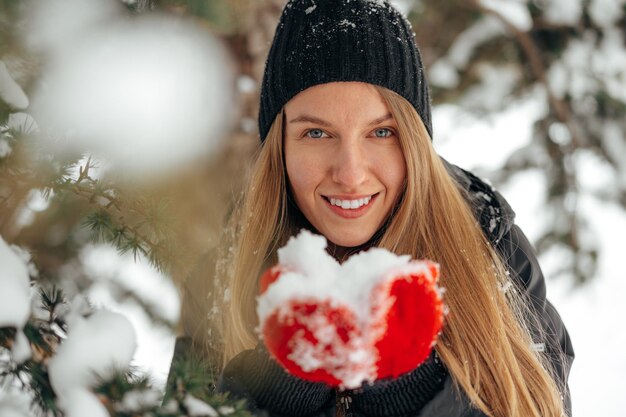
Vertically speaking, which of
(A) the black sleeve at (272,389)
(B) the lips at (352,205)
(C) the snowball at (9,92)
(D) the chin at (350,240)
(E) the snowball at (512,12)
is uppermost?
(E) the snowball at (512,12)

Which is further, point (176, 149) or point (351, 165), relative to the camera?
point (176, 149)

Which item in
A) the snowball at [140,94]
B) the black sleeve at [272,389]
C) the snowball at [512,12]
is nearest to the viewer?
the snowball at [140,94]

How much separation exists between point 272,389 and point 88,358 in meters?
0.70

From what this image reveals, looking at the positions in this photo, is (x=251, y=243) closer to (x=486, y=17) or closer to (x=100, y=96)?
(x=100, y=96)

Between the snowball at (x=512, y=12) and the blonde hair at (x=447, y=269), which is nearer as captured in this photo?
the blonde hair at (x=447, y=269)

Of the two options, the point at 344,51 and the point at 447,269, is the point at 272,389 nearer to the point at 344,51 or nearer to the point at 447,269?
the point at 447,269

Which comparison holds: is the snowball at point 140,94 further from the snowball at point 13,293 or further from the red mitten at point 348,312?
the red mitten at point 348,312

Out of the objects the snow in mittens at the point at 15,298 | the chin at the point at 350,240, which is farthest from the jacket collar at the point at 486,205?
the snow in mittens at the point at 15,298

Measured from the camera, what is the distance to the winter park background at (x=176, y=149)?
0.85 metres

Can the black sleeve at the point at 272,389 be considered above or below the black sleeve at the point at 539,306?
below

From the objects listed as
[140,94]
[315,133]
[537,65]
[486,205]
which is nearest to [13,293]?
[315,133]

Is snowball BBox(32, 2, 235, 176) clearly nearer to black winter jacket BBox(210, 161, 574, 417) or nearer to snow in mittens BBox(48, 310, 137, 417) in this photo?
snow in mittens BBox(48, 310, 137, 417)

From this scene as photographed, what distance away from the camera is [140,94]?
1.75 m

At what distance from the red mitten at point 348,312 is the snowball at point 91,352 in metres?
0.20
